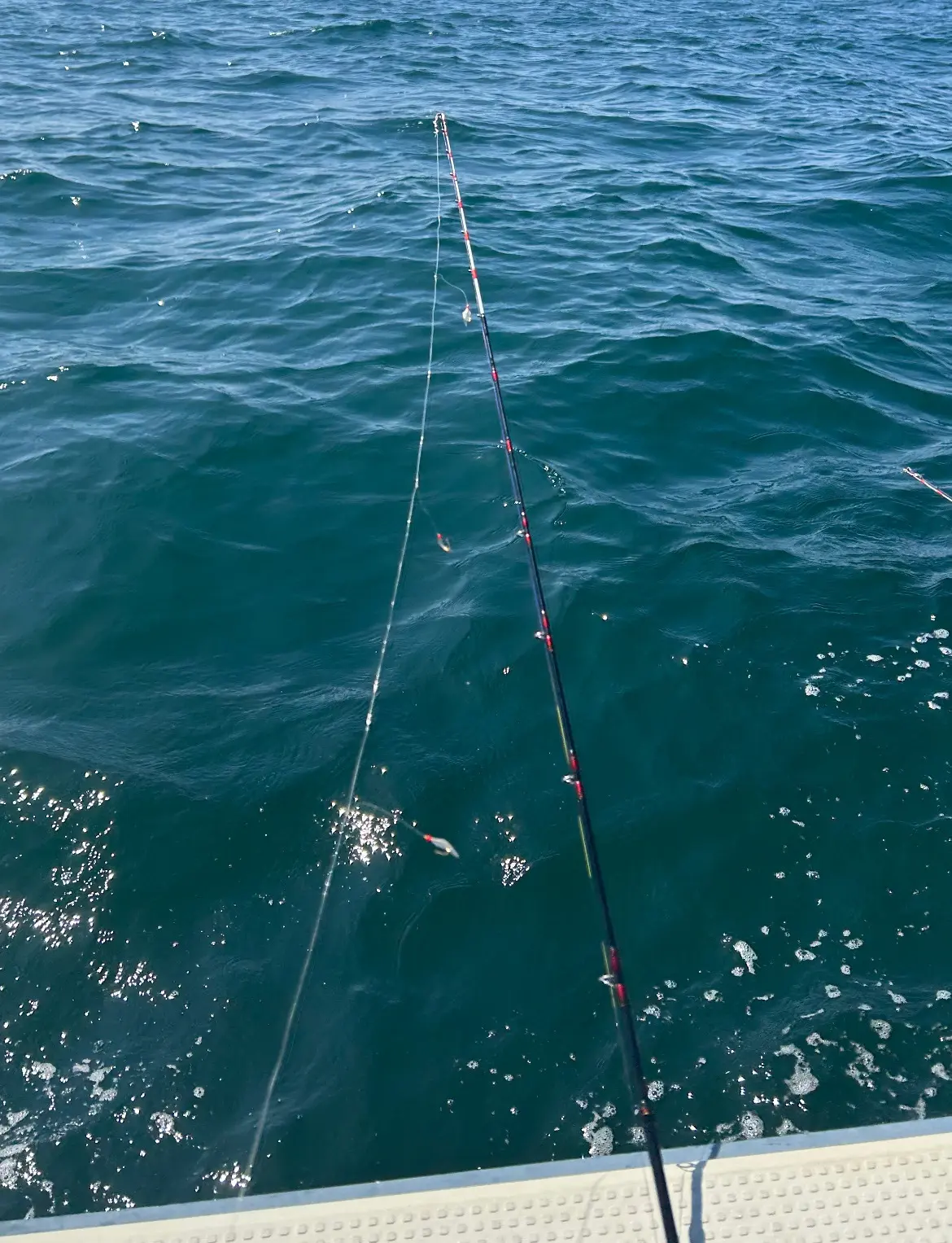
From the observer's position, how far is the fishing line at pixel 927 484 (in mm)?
8727

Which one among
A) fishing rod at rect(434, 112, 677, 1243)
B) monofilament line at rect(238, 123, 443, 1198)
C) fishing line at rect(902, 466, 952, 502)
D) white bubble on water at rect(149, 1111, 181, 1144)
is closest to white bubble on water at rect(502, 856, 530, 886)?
fishing rod at rect(434, 112, 677, 1243)

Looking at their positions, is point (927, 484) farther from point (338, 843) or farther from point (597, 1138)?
point (597, 1138)

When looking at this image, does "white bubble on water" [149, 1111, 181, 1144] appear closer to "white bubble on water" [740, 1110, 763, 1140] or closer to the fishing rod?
the fishing rod

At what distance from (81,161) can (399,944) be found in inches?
621

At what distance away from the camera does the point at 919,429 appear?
31.8 feet

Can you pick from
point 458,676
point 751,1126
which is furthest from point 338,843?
point 751,1126

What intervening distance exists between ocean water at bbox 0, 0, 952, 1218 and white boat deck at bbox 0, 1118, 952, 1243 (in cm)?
32

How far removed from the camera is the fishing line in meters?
8.73

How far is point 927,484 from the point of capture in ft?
29.0

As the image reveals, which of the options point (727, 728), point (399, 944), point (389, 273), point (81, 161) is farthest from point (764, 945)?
point (81, 161)

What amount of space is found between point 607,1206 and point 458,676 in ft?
11.9

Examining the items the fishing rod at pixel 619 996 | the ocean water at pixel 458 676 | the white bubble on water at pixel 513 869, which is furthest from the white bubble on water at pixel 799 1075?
the white bubble on water at pixel 513 869

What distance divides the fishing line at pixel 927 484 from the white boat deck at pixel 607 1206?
6007 millimetres

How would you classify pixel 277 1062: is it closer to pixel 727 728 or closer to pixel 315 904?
pixel 315 904
